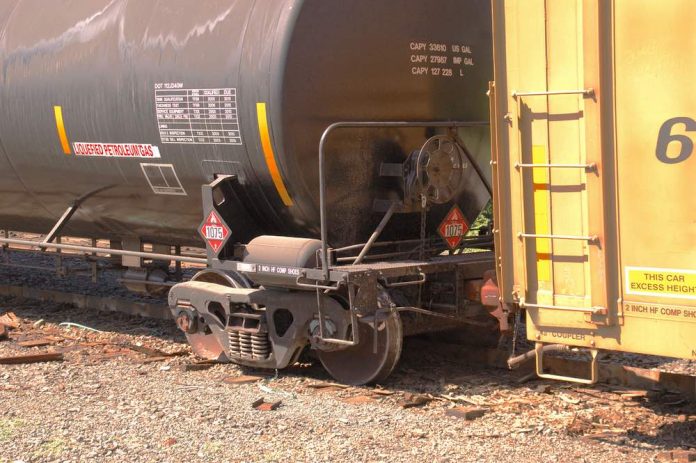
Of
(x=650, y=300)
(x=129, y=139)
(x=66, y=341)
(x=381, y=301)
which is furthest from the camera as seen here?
(x=66, y=341)

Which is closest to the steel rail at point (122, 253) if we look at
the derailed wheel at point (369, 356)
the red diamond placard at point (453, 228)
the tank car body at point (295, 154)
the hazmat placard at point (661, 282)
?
the tank car body at point (295, 154)

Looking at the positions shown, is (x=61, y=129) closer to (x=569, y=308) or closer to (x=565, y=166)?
(x=565, y=166)

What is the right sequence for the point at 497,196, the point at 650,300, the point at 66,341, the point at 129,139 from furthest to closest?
the point at 66,341 < the point at 129,139 < the point at 497,196 < the point at 650,300

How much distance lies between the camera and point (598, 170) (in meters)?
6.32

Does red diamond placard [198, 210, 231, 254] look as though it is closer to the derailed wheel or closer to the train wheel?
the train wheel

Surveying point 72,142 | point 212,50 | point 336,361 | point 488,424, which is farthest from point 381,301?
point 72,142

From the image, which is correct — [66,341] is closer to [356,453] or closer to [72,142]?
[72,142]

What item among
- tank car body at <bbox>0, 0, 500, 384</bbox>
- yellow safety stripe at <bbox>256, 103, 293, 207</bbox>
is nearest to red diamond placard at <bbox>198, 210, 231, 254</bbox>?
tank car body at <bbox>0, 0, 500, 384</bbox>

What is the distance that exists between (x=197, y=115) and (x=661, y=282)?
13.7ft

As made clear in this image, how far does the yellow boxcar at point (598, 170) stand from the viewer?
604 centimetres

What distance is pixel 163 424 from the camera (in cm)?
710

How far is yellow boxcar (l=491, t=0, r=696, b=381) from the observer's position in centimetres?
604

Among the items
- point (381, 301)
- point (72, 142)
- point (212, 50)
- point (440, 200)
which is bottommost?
point (381, 301)

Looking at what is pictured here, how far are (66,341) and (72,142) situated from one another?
6.40ft
